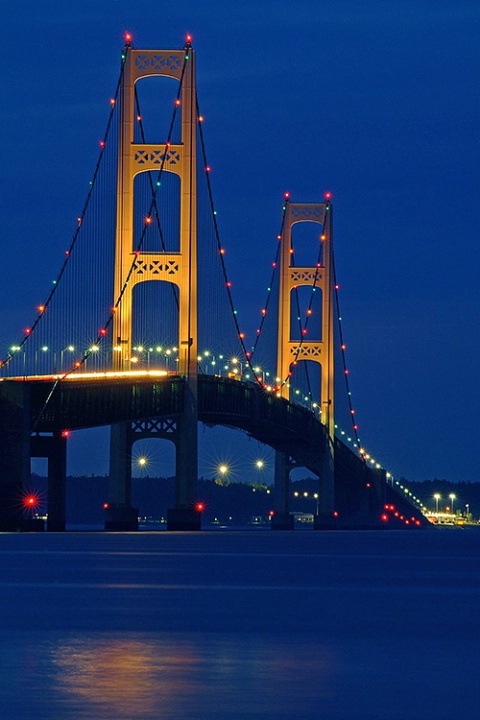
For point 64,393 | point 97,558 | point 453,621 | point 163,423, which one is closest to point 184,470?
point 163,423

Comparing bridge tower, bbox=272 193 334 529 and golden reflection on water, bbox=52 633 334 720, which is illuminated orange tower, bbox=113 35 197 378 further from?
golden reflection on water, bbox=52 633 334 720

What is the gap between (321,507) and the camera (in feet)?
332

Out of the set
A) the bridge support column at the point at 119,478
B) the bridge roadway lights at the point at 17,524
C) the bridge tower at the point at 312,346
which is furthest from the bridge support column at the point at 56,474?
the bridge tower at the point at 312,346

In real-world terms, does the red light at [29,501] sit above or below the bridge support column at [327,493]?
below

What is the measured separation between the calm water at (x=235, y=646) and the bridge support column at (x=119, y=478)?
36.2m

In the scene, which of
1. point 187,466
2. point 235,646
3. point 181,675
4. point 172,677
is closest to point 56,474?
point 187,466

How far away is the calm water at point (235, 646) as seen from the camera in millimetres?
12859

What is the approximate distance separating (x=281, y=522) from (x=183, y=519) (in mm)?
35508

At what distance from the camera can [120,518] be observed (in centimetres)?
6888

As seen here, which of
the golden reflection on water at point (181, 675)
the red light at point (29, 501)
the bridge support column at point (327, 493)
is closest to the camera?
the golden reflection on water at point (181, 675)

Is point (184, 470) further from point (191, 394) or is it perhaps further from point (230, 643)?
point (230, 643)

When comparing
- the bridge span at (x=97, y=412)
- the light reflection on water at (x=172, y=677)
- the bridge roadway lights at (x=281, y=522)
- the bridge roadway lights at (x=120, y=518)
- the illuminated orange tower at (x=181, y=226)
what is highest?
the illuminated orange tower at (x=181, y=226)

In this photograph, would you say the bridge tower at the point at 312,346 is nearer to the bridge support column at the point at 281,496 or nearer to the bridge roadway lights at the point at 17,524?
the bridge support column at the point at 281,496

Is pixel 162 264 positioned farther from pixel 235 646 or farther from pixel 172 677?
pixel 172 677
